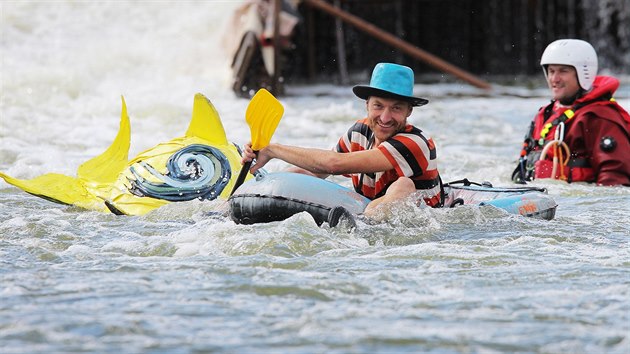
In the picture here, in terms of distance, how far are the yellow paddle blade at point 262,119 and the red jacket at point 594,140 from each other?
2.80 meters

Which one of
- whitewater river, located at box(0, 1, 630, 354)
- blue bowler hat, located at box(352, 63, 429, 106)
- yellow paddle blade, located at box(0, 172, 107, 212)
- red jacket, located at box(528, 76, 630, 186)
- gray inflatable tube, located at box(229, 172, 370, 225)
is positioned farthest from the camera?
red jacket, located at box(528, 76, 630, 186)

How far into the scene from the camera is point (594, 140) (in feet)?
24.6

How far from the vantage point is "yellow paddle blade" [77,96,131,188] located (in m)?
6.58

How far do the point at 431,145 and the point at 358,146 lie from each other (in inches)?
16.5

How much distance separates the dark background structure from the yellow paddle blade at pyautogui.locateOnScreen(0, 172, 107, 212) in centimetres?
1215

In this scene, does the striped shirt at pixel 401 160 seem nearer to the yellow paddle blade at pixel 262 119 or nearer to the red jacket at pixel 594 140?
the yellow paddle blade at pixel 262 119

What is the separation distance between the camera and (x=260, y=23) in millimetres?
14250

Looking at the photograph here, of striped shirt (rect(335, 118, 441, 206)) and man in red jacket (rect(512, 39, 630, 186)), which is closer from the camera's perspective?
striped shirt (rect(335, 118, 441, 206))

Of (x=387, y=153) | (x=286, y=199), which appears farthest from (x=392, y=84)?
(x=286, y=199)

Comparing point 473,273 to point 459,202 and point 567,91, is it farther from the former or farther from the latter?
point 567,91

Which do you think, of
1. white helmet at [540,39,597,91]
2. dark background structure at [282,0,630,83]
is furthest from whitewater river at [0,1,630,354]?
dark background structure at [282,0,630,83]

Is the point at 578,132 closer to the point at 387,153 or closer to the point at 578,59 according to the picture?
the point at 578,59

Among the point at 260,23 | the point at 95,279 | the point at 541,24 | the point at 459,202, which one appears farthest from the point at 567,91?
the point at 541,24

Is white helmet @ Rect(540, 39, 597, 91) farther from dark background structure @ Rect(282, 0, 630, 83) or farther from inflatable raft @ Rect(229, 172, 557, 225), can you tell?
dark background structure @ Rect(282, 0, 630, 83)
